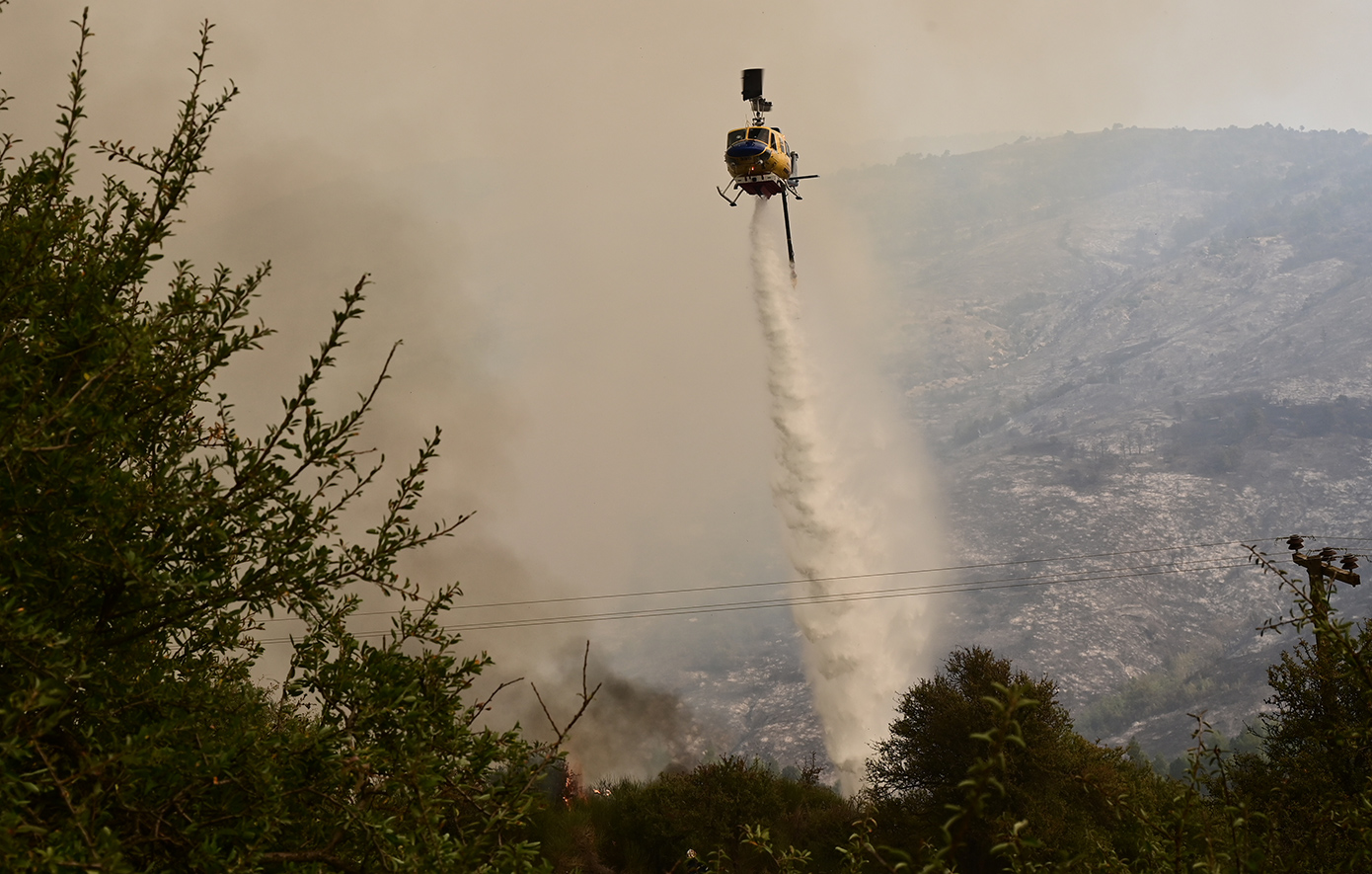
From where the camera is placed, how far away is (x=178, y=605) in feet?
21.5

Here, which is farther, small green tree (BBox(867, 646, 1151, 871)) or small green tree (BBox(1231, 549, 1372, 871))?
small green tree (BBox(867, 646, 1151, 871))

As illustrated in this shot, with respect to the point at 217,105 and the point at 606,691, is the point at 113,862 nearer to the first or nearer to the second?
the point at 217,105

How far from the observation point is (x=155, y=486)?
646cm

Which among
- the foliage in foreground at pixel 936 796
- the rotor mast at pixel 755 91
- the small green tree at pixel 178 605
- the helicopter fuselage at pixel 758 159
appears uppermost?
the rotor mast at pixel 755 91

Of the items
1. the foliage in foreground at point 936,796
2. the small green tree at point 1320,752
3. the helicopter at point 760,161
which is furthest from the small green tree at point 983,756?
the helicopter at point 760,161

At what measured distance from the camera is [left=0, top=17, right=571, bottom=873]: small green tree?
559cm

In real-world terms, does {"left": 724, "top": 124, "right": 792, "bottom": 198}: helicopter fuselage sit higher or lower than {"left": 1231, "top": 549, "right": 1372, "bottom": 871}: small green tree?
higher

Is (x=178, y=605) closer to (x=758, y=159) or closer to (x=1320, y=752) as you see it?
(x=1320, y=752)

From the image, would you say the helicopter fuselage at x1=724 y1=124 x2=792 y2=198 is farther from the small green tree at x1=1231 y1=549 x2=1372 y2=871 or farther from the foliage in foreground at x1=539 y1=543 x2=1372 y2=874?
the small green tree at x1=1231 y1=549 x2=1372 y2=871

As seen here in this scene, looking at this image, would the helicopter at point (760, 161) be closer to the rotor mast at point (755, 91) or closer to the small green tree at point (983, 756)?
the rotor mast at point (755, 91)

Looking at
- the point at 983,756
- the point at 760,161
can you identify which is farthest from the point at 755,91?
the point at 983,756

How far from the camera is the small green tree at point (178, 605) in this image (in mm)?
5586

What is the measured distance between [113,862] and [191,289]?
458 cm

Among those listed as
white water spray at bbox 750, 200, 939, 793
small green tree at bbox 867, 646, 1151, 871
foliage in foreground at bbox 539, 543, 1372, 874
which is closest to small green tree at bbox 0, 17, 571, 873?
foliage in foreground at bbox 539, 543, 1372, 874
